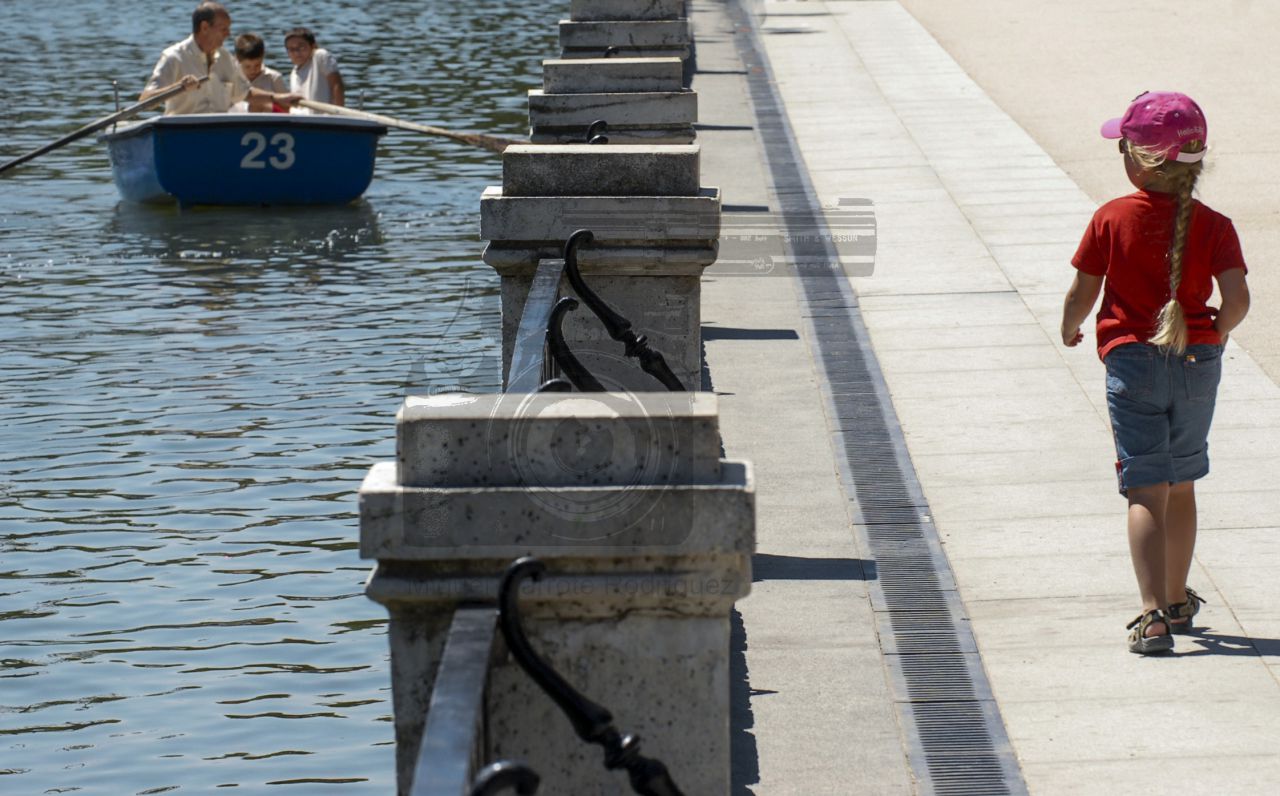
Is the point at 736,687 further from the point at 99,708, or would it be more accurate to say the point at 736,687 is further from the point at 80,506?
the point at 80,506

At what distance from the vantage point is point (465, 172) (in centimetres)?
2102

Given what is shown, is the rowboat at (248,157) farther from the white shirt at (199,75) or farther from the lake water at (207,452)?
the white shirt at (199,75)

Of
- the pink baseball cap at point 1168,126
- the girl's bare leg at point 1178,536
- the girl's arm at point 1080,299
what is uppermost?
the pink baseball cap at point 1168,126

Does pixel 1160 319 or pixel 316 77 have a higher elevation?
pixel 1160 319

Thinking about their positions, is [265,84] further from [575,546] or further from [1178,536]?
[575,546]

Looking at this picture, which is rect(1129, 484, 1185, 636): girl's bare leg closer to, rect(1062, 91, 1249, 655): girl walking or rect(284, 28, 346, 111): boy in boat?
rect(1062, 91, 1249, 655): girl walking

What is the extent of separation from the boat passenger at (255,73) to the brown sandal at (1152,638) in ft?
46.4

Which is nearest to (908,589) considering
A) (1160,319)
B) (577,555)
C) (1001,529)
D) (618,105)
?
(1001,529)

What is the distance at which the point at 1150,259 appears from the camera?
6.35m

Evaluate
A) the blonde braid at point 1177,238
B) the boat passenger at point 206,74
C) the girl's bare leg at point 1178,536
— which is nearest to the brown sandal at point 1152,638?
the girl's bare leg at point 1178,536

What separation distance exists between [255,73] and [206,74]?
762 mm

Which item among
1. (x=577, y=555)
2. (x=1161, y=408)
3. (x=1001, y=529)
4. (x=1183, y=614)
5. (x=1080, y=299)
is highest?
(x=577, y=555)

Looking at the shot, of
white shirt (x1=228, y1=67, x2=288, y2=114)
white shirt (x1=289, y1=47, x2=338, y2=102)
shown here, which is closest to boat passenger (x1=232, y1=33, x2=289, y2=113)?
white shirt (x1=228, y1=67, x2=288, y2=114)

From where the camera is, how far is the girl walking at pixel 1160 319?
6.32 metres
